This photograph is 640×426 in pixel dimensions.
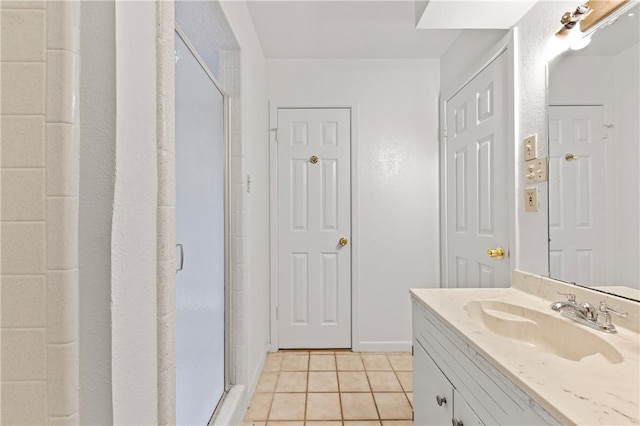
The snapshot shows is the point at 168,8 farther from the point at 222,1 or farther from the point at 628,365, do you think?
the point at 628,365

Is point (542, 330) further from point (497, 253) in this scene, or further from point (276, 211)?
point (276, 211)

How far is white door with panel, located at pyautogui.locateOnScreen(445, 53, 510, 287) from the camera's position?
1.80 metres

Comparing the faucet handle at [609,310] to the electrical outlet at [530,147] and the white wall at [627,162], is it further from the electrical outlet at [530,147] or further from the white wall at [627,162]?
the electrical outlet at [530,147]

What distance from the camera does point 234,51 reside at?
1.90 m

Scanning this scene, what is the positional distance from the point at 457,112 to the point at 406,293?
147cm

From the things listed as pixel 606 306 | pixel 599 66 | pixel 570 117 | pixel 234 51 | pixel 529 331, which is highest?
pixel 234 51

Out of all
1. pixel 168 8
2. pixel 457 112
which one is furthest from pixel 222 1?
pixel 457 112

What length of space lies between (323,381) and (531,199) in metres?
1.71

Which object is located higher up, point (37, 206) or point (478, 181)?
point (478, 181)

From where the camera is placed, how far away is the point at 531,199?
5.08 ft

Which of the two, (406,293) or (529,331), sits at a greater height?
(529,331)

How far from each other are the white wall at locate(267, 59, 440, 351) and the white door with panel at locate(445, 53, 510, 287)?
22 centimetres

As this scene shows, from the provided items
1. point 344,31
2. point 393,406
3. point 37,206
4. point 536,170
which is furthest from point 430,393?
point 344,31

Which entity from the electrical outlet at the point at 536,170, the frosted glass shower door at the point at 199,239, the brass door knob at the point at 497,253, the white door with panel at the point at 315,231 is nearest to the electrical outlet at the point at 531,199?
the electrical outlet at the point at 536,170
